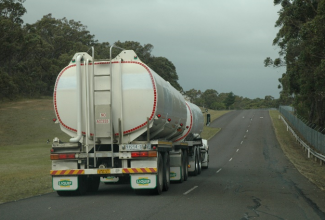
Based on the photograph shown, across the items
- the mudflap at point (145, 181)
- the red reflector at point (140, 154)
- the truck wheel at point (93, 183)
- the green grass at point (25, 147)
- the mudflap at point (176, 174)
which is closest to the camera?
the red reflector at point (140, 154)

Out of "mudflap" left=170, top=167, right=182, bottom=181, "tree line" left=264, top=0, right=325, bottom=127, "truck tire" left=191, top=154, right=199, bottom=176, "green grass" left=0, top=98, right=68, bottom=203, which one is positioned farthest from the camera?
"tree line" left=264, top=0, right=325, bottom=127

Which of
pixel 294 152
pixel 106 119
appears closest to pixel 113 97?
pixel 106 119

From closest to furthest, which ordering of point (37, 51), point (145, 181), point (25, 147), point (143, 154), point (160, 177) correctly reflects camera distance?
point (143, 154) < point (145, 181) < point (160, 177) < point (25, 147) < point (37, 51)

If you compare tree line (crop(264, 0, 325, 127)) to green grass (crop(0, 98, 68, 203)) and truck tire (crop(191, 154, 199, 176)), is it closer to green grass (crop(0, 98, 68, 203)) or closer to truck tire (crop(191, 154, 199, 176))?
truck tire (crop(191, 154, 199, 176))

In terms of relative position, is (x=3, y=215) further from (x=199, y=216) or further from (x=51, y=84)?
(x=51, y=84)

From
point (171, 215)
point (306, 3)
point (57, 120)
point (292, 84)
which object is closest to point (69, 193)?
point (57, 120)

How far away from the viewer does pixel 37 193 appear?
14.9 metres

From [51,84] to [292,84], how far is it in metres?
58.8

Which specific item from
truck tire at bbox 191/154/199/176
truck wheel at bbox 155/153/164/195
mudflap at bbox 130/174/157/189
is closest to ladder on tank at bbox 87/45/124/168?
mudflap at bbox 130/174/157/189

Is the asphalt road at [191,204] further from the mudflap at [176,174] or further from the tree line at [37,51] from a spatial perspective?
the tree line at [37,51]

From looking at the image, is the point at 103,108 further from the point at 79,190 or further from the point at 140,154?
the point at 79,190

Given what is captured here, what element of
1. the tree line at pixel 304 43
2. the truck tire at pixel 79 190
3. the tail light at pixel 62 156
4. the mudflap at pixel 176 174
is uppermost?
the tree line at pixel 304 43

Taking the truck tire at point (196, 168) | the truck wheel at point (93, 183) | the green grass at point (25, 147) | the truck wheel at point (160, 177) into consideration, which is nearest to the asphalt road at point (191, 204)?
the truck wheel at point (160, 177)

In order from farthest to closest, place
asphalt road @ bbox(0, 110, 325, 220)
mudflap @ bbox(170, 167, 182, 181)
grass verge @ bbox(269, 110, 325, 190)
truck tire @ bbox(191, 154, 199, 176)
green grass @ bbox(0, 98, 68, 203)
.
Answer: grass verge @ bbox(269, 110, 325, 190), truck tire @ bbox(191, 154, 199, 176), mudflap @ bbox(170, 167, 182, 181), green grass @ bbox(0, 98, 68, 203), asphalt road @ bbox(0, 110, 325, 220)
